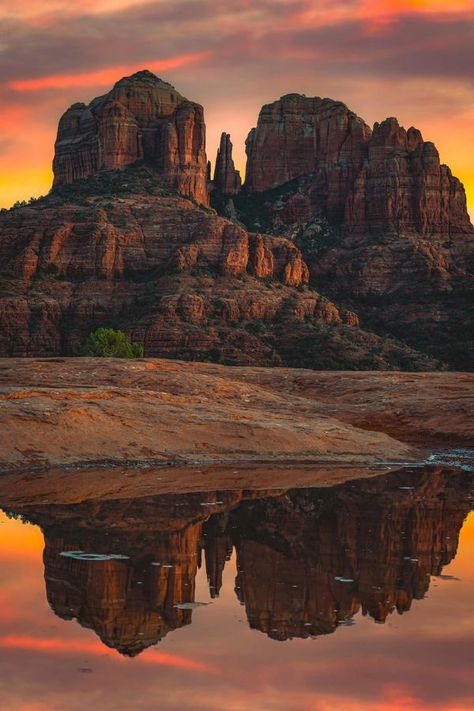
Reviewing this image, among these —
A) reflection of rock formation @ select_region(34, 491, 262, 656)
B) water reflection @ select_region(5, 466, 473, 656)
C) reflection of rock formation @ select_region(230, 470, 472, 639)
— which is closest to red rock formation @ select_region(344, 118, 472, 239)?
reflection of rock formation @ select_region(230, 470, 472, 639)

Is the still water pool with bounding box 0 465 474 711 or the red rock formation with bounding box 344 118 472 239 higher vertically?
the red rock formation with bounding box 344 118 472 239

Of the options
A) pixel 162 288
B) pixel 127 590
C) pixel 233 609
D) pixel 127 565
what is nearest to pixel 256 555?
pixel 127 565

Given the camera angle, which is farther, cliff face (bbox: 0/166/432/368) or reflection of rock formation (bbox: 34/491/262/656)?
cliff face (bbox: 0/166/432/368)

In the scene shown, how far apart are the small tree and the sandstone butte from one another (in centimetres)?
2011

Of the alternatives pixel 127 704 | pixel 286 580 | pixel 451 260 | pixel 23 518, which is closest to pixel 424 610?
pixel 286 580

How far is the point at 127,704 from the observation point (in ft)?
38.0

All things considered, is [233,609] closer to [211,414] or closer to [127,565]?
[127,565]

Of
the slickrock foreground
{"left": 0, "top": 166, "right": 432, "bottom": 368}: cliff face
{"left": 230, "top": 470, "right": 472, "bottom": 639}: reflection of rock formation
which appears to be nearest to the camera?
{"left": 230, "top": 470, "right": 472, "bottom": 639}: reflection of rock formation

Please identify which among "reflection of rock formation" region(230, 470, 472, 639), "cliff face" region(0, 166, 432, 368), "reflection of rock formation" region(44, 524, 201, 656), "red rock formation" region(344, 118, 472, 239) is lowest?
"reflection of rock formation" region(230, 470, 472, 639)

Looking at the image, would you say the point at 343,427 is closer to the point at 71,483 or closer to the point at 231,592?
the point at 71,483

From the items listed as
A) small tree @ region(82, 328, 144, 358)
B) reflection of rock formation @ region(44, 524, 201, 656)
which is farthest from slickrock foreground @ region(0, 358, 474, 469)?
small tree @ region(82, 328, 144, 358)

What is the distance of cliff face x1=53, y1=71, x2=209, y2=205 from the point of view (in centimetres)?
17512

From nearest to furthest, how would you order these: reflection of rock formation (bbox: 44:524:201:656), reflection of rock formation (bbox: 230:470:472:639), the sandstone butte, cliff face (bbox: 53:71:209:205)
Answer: reflection of rock formation (bbox: 44:524:201:656) < reflection of rock formation (bbox: 230:470:472:639) < the sandstone butte < cliff face (bbox: 53:71:209:205)

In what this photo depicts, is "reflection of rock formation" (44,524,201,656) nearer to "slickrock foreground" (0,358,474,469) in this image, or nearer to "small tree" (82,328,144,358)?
"slickrock foreground" (0,358,474,469)
